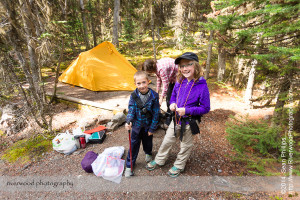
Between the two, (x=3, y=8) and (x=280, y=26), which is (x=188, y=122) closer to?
(x=280, y=26)

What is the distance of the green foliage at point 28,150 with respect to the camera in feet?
12.4

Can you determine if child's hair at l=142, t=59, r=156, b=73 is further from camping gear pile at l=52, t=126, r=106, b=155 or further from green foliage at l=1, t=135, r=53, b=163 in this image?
green foliage at l=1, t=135, r=53, b=163

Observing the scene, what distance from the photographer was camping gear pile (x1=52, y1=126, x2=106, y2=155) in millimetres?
3730

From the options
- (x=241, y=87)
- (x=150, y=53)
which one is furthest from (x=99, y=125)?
(x=150, y=53)

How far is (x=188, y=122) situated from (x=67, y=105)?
20.3 ft

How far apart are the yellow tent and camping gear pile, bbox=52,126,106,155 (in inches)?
155

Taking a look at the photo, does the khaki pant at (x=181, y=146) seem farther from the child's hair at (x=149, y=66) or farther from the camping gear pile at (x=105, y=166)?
the child's hair at (x=149, y=66)

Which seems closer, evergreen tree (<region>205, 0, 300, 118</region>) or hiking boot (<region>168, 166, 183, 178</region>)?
evergreen tree (<region>205, 0, 300, 118</region>)

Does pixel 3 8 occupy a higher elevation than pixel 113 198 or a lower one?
higher

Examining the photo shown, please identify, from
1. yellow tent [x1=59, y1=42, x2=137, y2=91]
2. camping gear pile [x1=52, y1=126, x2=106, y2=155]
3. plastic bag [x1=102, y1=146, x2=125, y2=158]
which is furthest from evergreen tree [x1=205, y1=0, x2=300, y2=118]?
yellow tent [x1=59, y1=42, x2=137, y2=91]

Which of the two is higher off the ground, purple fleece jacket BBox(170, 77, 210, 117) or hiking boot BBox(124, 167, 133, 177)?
purple fleece jacket BBox(170, 77, 210, 117)

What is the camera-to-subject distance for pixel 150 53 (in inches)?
554

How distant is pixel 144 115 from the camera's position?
2.61 metres

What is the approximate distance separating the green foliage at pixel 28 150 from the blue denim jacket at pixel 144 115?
10.2 feet
